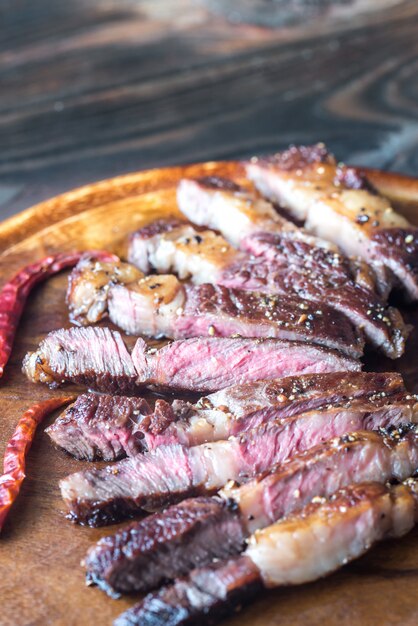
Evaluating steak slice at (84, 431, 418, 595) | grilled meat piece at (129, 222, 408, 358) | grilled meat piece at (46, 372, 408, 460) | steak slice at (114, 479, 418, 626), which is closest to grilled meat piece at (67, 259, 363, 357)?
grilled meat piece at (129, 222, 408, 358)

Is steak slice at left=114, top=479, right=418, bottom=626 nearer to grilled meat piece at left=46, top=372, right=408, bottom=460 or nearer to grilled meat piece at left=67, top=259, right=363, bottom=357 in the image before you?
grilled meat piece at left=46, top=372, right=408, bottom=460

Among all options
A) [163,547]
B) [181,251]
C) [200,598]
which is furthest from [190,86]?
[200,598]

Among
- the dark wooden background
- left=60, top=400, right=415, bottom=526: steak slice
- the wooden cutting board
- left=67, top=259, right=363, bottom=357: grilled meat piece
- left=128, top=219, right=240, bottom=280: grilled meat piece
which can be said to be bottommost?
the wooden cutting board

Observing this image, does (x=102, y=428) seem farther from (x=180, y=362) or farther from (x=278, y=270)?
(x=278, y=270)

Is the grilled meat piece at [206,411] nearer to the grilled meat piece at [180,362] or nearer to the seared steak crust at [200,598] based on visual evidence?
the grilled meat piece at [180,362]

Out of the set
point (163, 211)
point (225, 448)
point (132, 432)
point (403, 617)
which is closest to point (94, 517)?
point (132, 432)

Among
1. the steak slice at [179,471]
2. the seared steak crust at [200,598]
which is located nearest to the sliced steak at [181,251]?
the steak slice at [179,471]

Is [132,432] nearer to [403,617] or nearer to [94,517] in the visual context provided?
[94,517]
